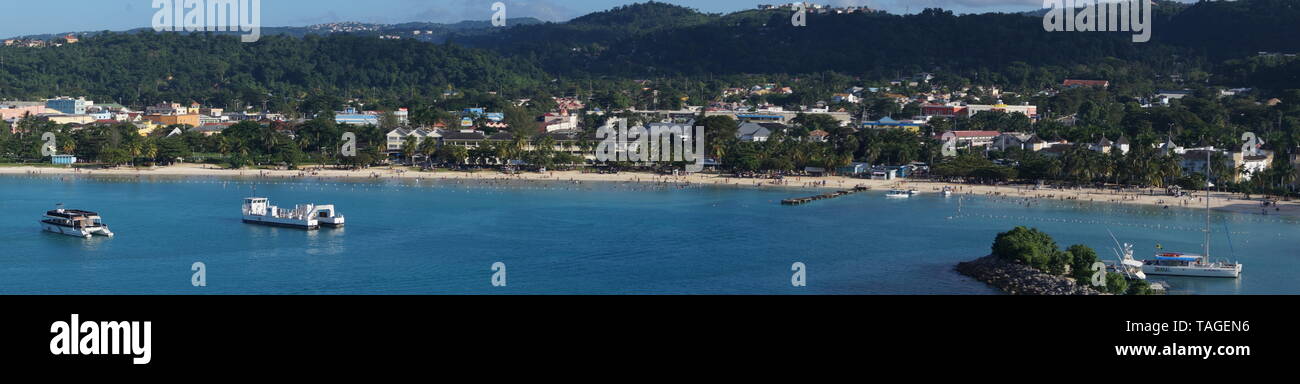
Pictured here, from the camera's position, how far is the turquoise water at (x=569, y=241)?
2345 cm

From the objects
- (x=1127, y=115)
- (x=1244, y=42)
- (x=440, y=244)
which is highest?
(x=1244, y=42)

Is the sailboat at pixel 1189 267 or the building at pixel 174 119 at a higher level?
the building at pixel 174 119

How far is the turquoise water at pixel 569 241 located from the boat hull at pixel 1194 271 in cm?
24

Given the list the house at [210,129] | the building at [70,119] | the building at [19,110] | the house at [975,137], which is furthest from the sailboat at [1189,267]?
the building at [19,110]

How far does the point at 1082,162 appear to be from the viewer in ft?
137

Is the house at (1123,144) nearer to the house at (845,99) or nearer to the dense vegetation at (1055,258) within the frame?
the dense vegetation at (1055,258)

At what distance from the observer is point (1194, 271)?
24.6m

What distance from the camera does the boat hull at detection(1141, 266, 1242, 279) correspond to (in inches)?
957

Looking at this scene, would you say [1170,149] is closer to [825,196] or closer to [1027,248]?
[825,196]

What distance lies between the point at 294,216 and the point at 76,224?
512 centimetres

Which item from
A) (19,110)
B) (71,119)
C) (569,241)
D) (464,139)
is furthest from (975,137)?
(19,110)
